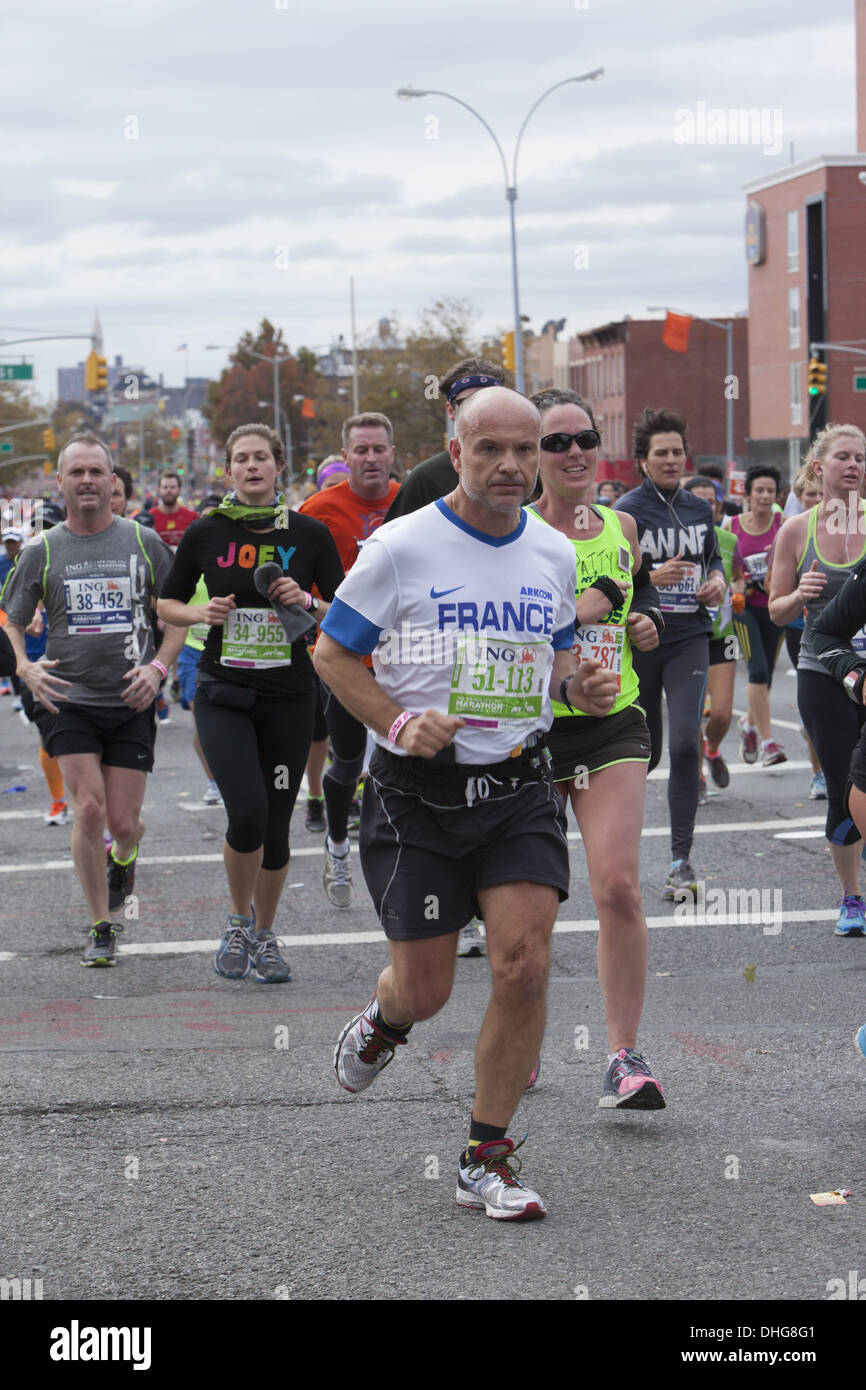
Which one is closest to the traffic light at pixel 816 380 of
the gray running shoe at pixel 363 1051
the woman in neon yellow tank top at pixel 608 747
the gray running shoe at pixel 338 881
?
the gray running shoe at pixel 338 881

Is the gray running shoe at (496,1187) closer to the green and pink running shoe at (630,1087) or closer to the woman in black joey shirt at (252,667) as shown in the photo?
the green and pink running shoe at (630,1087)

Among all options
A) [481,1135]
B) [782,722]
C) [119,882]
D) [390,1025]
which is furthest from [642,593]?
[782,722]

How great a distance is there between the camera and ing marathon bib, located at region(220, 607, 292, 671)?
7.05m

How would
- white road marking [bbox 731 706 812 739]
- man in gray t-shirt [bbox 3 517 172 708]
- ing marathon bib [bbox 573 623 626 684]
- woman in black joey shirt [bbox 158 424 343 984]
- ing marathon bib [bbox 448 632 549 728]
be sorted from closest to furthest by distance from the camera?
ing marathon bib [bbox 448 632 549 728], ing marathon bib [bbox 573 623 626 684], woman in black joey shirt [bbox 158 424 343 984], man in gray t-shirt [bbox 3 517 172 708], white road marking [bbox 731 706 812 739]

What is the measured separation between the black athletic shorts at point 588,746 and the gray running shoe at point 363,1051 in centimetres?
109

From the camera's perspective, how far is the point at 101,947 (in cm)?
755

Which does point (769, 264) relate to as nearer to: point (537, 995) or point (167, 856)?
point (167, 856)

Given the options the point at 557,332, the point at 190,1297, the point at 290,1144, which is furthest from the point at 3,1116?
the point at 557,332

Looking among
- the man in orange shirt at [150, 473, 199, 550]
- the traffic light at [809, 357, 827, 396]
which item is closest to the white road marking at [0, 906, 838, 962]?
the man in orange shirt at [150, 473, 199, 550]

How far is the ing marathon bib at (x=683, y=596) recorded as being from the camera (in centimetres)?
866

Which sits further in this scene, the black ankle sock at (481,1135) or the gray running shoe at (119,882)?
the gray running shoe at (119,882)

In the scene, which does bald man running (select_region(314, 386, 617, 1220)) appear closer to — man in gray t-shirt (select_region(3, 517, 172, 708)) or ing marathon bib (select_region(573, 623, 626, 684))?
ing marathon bib (select_region(573, 623, 626, 684))

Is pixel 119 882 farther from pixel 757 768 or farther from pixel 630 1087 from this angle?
pixel 757 768

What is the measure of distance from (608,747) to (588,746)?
0.21 feet
